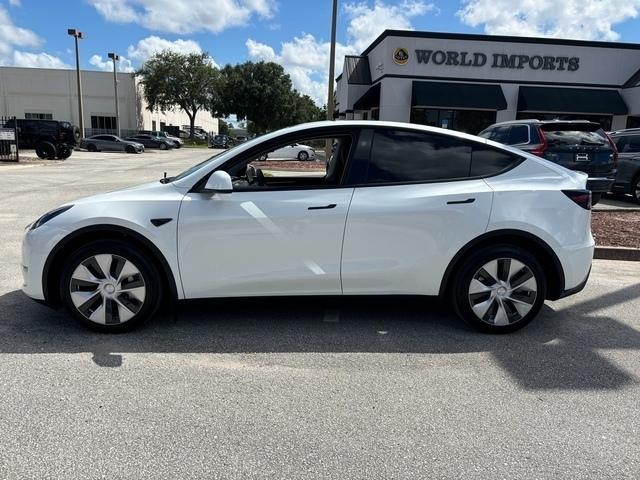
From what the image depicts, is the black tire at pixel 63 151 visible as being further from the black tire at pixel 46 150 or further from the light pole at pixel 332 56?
the light pole at pixel 332 56

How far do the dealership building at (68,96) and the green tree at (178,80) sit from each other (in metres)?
2.01

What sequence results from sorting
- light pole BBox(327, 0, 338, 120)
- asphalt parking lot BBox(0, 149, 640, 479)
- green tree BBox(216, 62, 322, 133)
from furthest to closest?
green tree BBox(216, 62, 322, 133), light pole BBox(327, 0, 338, 120), asphalt parking lot BBox(0, 149, 640, 479)

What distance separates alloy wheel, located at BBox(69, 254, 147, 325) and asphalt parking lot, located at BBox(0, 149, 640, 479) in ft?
0.66

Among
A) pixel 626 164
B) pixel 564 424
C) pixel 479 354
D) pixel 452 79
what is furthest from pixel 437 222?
pixel 452 79

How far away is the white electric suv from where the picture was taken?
388 centimetres

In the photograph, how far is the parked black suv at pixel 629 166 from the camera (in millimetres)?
11773

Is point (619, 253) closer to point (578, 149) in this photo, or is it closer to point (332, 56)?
Result: point (578, 149)

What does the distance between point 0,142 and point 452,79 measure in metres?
20.9

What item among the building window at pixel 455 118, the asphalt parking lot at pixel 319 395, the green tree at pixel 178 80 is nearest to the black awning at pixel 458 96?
the building window at pixel 455 118

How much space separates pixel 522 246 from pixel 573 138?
22.3ft

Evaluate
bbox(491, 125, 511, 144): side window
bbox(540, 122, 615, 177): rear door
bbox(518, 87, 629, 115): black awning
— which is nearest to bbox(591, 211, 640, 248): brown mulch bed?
bbox(540, 122, 615, 177): rear door

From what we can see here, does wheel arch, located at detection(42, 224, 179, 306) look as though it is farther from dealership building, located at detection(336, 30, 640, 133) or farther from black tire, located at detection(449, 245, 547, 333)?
dealership building, located at detection(336, 30, 640, 133)

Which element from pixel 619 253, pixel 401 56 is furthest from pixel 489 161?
pixel 401 56

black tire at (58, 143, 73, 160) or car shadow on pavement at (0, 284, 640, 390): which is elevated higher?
black tire at (58, 143, 73, 160)
